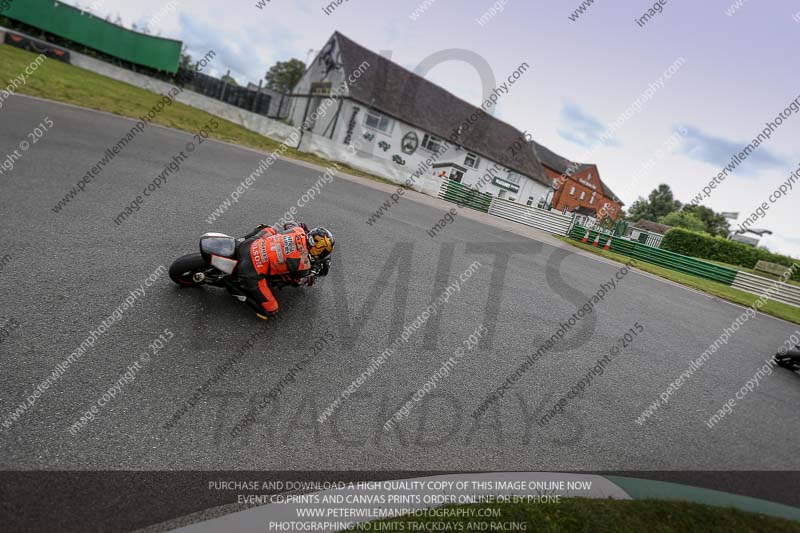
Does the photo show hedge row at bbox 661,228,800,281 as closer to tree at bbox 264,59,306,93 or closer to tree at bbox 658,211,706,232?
tree at bbox 658,211,706,232

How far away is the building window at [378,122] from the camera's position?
107 ft

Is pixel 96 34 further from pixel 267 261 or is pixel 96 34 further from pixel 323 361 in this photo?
pixel 323 361

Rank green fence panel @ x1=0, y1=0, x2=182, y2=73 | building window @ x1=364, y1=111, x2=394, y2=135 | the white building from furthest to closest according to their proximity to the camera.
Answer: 1. building window @ x1=364, y1=111, x2=394, y2=135
2. green fence panel @ x1=0, y1=0, x2=182, y2=73
3. the white building

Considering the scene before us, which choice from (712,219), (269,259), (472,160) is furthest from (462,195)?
(712,219)

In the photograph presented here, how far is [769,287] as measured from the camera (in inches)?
773

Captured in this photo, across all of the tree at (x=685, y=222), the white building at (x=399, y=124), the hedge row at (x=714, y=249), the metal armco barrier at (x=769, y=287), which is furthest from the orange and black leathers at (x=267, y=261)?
the tree at (x=685, y=222)

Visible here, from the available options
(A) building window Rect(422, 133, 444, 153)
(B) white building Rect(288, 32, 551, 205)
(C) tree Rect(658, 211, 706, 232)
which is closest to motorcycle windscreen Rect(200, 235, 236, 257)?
(B) white building Rect(288, 32, 551, 205)

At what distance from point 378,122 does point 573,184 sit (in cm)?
3970

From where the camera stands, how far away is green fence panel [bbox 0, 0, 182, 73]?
106 feet

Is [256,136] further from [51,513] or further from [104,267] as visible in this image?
[51,513]

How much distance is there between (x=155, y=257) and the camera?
5625 mm

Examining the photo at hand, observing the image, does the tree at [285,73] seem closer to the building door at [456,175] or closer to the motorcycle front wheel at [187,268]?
the building door at [456,175]

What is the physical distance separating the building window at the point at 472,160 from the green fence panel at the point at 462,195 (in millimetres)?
13560

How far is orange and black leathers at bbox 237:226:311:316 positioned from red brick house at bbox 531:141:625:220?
2142 inches
